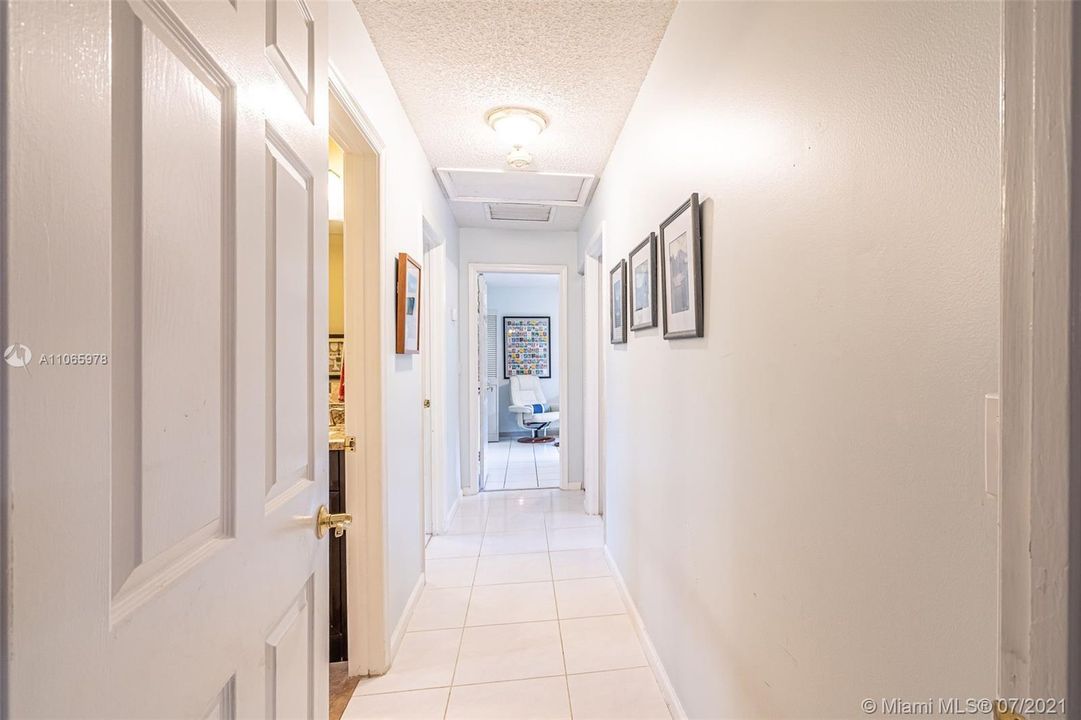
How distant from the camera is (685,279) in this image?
4.49 feet

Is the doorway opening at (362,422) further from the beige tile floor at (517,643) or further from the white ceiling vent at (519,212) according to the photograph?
the white ceiling vent at (519,212)

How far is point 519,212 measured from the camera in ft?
11.2

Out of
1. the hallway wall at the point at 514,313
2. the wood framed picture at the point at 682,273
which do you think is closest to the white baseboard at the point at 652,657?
the wood framed picture at the point at 682,273

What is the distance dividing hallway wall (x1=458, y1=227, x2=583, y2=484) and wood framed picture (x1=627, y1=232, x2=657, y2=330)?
1875 millimetres

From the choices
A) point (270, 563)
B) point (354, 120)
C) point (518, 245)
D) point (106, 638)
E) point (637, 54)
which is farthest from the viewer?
point (518, 245)

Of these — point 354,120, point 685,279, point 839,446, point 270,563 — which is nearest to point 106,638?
point 270,563

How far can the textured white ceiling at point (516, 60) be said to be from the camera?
1.46 metres

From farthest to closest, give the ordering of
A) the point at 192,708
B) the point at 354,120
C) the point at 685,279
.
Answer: the point at 354,120 → the point at 685,279 → the point at 192,708

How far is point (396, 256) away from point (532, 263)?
2090 mm

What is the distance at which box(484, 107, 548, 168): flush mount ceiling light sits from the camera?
81.1 inches

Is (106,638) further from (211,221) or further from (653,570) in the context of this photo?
(653,570)

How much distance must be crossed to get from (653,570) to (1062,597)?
1544 mm

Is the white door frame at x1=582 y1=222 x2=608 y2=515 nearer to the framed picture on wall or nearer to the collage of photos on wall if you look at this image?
the collage of photos on wall

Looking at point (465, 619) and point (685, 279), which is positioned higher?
point (685, 279)
